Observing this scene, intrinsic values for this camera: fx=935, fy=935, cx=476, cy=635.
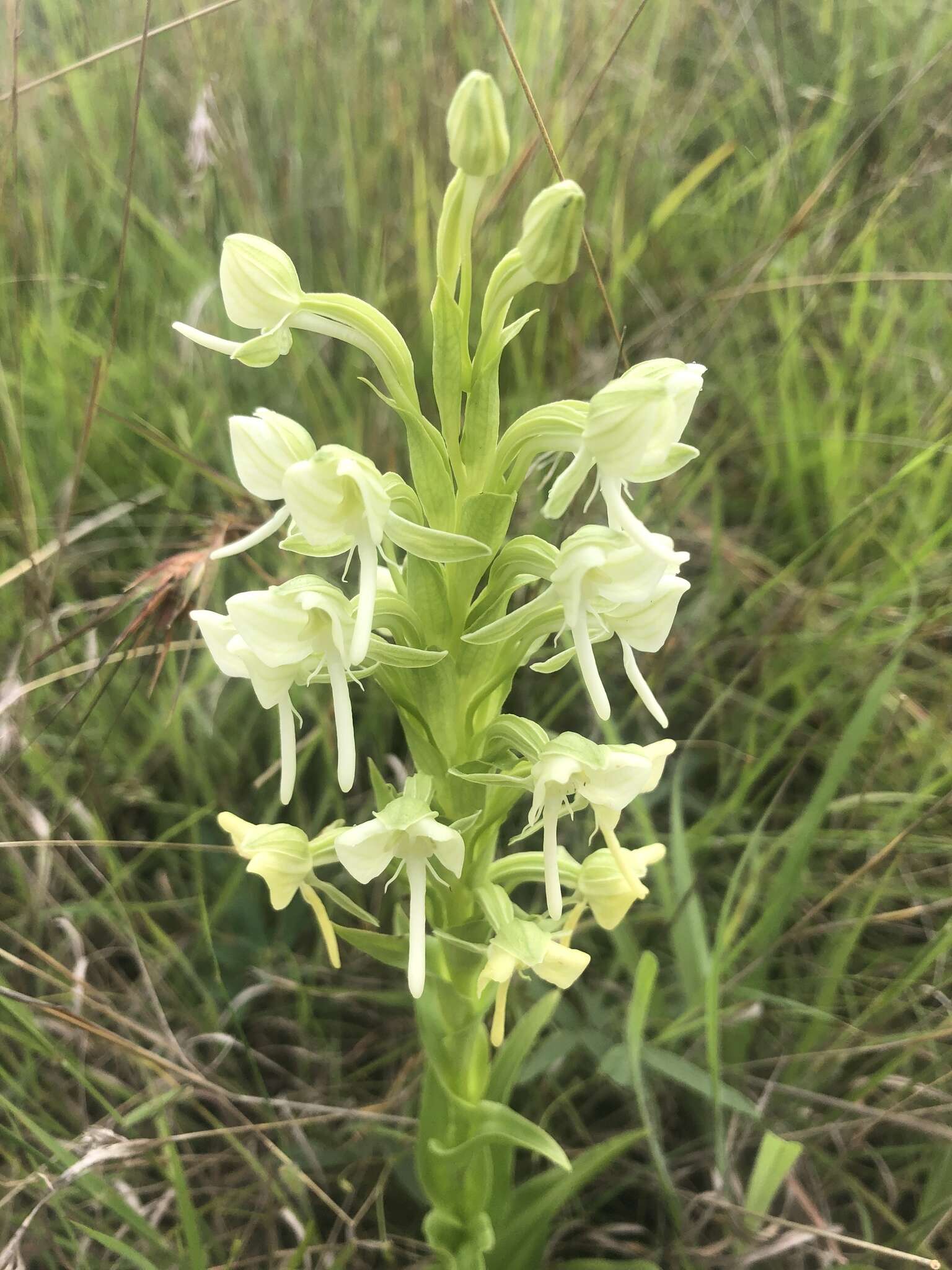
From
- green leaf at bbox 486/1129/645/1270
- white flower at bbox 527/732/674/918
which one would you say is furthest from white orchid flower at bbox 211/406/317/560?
green leaf at bbox 486/1129/645/1270

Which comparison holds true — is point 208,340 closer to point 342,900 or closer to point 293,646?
point 293,646

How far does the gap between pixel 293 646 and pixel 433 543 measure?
0.17 m

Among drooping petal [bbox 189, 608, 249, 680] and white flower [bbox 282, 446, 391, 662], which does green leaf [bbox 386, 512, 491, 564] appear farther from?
drooping petal [bbox 189, 608, 249, 680]

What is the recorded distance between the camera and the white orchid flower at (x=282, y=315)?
88 centimetres

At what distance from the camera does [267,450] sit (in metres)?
0.90

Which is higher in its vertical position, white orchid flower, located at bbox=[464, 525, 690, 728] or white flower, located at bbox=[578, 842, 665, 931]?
white orchid flower, located at bbox=[464, 525, 690, 728]

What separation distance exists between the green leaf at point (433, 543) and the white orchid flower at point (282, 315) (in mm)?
134

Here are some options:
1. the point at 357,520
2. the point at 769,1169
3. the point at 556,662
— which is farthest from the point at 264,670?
the point at 769,1169

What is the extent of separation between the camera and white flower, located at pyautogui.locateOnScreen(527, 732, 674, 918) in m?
0.91

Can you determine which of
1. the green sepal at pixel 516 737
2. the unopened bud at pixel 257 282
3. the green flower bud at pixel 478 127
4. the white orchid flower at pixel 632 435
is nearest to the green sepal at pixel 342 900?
the green sepal at pixel 516 737

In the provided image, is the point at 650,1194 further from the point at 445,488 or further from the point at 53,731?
the point at 53,731

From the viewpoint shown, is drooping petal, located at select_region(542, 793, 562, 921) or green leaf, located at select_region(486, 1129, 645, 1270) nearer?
drooping petal, located at select_region(542, 793, 562, 921)

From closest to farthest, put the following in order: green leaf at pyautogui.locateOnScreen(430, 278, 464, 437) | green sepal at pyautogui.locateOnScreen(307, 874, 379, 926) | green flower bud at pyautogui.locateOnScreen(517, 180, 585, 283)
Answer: green flower bud at pyautogui.locateOnScreen(517, 180, 585, 283), green leaf at pyautogui.locateOnScreen(430, 278, 464, 437), green sepal at pyautogui.locateOnScreen(307, 874, 379, 926)

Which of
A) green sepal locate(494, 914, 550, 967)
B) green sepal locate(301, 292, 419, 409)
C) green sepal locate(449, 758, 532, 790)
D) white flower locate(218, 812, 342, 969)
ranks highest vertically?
green sepal locate(301, 292, 419, 409)
